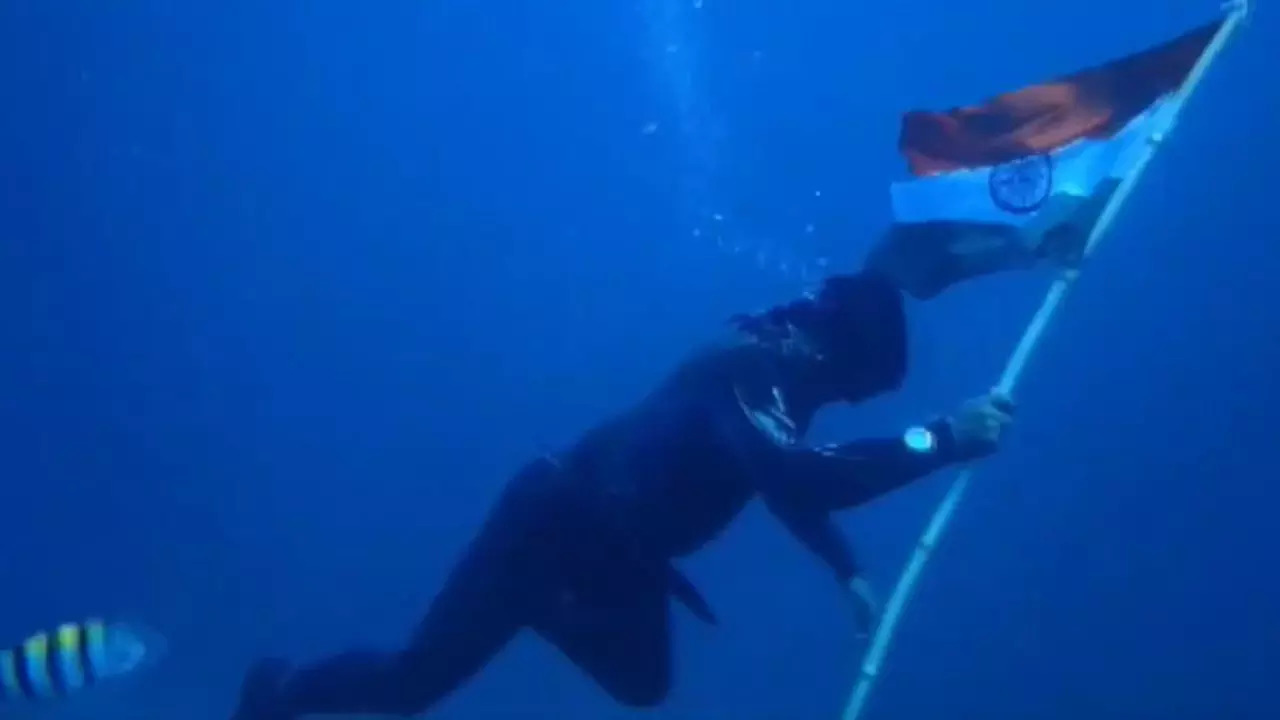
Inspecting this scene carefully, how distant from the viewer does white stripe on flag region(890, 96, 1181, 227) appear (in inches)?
267

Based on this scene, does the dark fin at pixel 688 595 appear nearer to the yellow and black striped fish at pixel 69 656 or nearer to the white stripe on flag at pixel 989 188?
the white stripe on flag at pixel 989 188

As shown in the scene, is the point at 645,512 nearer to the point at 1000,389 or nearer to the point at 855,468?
the point at 855,468

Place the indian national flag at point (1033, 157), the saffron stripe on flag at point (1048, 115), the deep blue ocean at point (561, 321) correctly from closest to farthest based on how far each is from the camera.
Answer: the indian national flag at point (1033, 157)
the saffron stripe on flag at point (1048, 115)
the deep blue ocean at point (561, 321)

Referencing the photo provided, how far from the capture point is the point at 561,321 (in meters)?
32.8

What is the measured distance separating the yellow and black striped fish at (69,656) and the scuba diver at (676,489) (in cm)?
97

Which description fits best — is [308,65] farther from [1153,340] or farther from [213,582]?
[1153,340]

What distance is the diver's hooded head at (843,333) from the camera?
19.8 ft

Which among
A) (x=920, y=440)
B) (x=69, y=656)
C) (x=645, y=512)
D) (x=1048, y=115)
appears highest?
(x=69, y=656)

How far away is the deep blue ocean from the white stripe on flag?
12.9 metres

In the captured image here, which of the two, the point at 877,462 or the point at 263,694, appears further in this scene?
the point at 263,694

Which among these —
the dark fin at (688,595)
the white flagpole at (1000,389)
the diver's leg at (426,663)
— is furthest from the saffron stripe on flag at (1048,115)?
the diver's leg at (426,663)

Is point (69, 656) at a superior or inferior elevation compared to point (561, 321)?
inferior

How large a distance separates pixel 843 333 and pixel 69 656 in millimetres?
3372

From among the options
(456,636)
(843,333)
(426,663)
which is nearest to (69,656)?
(426,663)
